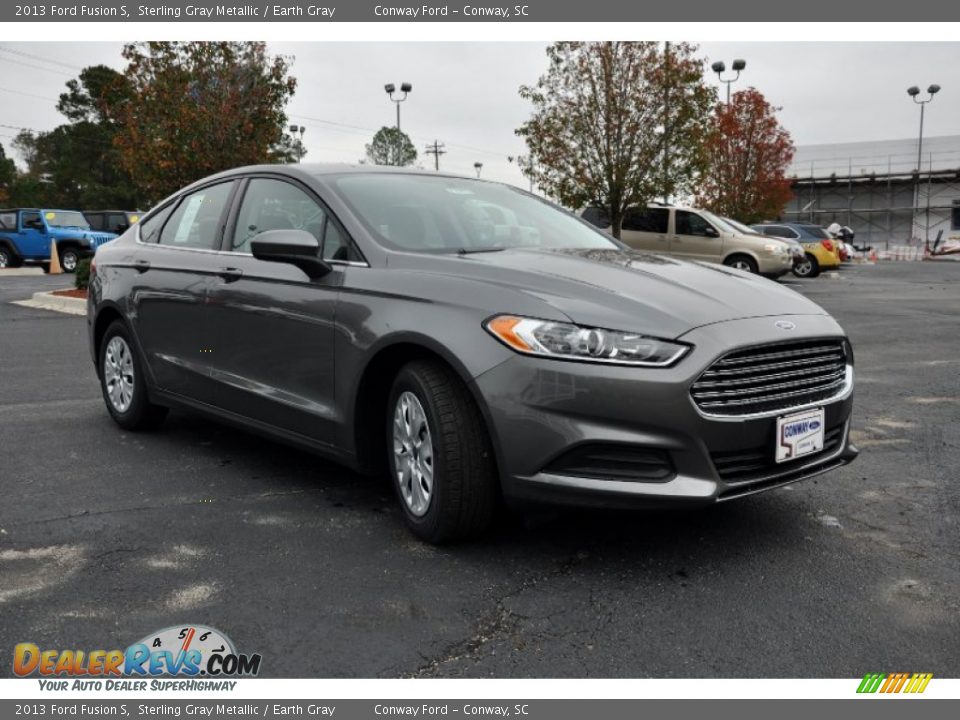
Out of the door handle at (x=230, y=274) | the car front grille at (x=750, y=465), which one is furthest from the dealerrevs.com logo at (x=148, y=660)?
the door handle at (x=230, y=274)

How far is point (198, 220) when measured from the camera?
527 centimetres

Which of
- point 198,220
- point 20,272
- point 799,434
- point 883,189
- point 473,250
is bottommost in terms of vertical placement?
point 20,272

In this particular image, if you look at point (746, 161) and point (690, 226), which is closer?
point (690, 226)

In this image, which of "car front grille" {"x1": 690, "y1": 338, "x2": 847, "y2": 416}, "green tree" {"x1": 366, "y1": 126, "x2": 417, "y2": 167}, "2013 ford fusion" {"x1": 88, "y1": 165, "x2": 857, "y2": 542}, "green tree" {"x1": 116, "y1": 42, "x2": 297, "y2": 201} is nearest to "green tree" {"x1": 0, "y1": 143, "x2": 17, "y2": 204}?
"green tree" {"x1": 366, "y1": 126, "x2": 417, "y2": 167}

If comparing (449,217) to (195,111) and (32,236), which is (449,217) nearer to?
(195,111)

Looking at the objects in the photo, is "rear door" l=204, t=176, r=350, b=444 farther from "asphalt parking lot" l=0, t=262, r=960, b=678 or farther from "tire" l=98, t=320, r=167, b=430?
"tire" l=98, t=320, r=167, b=430

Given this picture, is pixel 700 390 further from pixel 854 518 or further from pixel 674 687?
pixel 854 518

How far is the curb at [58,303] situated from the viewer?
561 inches

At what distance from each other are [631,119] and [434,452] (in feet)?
60.1

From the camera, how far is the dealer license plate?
3.42 m

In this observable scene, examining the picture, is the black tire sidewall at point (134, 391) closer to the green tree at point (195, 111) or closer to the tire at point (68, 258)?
the green tree at point (195, 111)

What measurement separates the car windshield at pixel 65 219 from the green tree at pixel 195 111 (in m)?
9.46

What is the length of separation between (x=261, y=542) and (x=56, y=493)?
1367 millimetres

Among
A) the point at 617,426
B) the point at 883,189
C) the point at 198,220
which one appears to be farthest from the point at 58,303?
the point at 883,189
